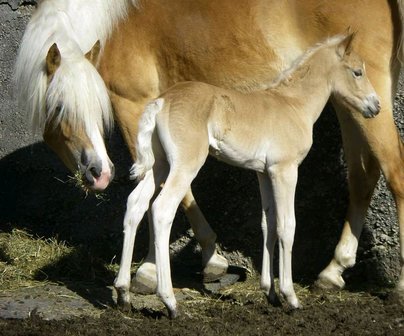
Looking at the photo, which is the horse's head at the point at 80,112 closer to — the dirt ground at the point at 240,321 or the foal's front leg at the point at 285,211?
the dirt ground at the point at 240,321

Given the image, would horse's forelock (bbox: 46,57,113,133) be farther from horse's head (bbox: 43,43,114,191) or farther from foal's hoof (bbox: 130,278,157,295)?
foal's hoof (bbox: 130,278,157,295)

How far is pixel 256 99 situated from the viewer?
15.7 ft

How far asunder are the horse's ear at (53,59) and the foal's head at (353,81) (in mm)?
1516

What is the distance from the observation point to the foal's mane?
4.94m

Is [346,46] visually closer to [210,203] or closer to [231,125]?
[231,125]

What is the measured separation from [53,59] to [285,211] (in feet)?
5.00

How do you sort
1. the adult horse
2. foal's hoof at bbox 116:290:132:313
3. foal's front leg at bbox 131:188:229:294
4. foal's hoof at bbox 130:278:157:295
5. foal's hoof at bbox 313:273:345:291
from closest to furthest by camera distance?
foal's hoof at bbox 116:290:132:313, the adult horse, foal's hoof at bbox 130:278:157:295, foal's hoof at bbox 313:273:345:291, foal's front leg at bbox 131:188:229:294

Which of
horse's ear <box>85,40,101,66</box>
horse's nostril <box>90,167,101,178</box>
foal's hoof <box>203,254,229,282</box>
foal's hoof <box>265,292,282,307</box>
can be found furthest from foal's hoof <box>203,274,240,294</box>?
horse's ear <box>85,40,101,66</box>

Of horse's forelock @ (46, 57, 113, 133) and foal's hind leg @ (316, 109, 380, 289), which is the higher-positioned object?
horse's forelock @ (46, 57, 113, 133)

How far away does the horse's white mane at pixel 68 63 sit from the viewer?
496 centimetres

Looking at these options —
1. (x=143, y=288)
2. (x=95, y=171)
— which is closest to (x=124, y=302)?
Answer: (x=143, y=288)

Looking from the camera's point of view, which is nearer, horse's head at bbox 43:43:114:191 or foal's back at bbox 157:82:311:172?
foal's back at bbox 157:82:311:172

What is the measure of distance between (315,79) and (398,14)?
1.96ft

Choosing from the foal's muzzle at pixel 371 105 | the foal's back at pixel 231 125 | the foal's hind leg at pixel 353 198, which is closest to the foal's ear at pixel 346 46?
the foal's muzzle at pixel 371 105
